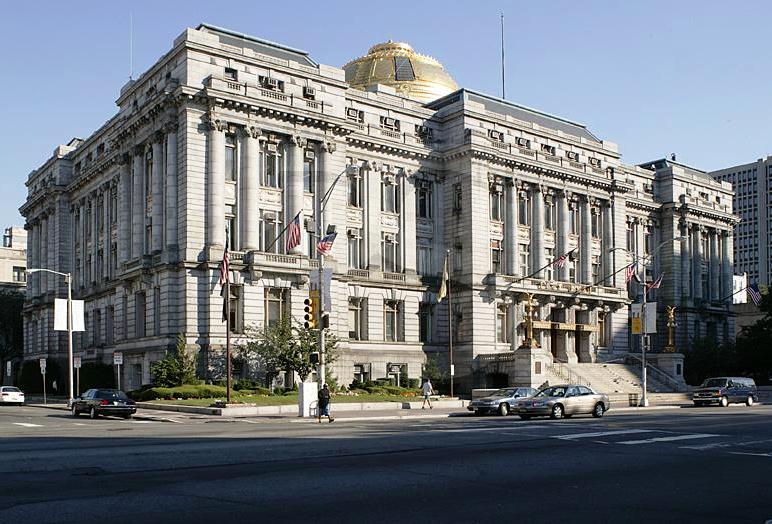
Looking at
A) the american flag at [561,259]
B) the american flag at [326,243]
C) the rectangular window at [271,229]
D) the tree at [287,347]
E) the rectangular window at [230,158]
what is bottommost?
the tree at [287,347]

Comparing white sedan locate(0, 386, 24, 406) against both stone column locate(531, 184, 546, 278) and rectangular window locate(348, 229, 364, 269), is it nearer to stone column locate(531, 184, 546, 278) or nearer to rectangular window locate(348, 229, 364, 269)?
rectangular window locate(348, 229, 364, 269)

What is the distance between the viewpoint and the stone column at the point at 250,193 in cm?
5984

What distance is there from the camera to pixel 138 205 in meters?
65.1

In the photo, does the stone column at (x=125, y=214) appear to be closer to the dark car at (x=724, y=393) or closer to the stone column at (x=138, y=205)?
the stone column at (x=138, y=205)

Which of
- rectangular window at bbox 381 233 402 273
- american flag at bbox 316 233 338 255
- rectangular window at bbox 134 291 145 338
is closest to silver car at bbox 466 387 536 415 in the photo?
american flag at bbox 316 233 338 255

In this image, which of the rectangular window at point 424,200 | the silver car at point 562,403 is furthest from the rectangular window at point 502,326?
the silver car at point 562,403

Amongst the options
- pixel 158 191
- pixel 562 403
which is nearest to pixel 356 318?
pixel 158 191

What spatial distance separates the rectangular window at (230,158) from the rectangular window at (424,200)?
18.3 meters

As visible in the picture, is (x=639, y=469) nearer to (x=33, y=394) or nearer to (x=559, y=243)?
(x=559, y=243)

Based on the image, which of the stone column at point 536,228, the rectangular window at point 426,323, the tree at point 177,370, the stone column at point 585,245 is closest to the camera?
the tree at point 177,370

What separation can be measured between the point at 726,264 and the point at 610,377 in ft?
123

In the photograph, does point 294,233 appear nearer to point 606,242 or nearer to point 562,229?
point 562,229

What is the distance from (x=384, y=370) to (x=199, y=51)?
87.6 feet

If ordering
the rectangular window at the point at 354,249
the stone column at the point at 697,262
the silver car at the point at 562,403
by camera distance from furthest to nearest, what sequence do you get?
the stone column at the point at 697,262 → the rectangular window at the point at 354,249 → the silver car at the point at 562,403
